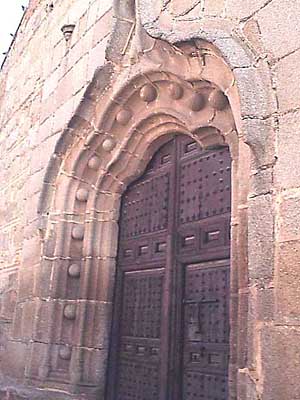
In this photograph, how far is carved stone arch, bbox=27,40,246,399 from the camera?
349 centimetres

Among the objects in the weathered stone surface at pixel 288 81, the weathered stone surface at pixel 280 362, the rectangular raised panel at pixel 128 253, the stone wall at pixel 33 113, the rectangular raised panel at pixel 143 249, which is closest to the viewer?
the weathered stone surface at pixel 280 362

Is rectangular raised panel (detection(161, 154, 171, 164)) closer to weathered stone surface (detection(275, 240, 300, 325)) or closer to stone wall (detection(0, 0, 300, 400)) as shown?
stone wall (detection(0, 0, 300, 400))

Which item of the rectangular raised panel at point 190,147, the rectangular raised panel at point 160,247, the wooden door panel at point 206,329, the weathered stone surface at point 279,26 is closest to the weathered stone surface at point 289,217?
the weathered stone surface at point 279,26

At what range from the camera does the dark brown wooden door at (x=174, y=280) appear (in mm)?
3062

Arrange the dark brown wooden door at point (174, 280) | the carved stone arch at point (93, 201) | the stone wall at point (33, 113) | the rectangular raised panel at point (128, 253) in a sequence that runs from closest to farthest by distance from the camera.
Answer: the dark brown wooden door at point (174, 280) → the carved stone arch at point (93, 201) → the rectangular raised panel at point (128, 253) → the stone wall at point (33, 113)

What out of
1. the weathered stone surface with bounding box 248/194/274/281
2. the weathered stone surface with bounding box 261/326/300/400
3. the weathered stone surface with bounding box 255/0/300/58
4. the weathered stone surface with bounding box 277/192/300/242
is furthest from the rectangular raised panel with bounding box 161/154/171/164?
the weathered stone surface with bounding box 261/326/300/400

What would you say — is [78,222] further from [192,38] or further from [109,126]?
[192,38]

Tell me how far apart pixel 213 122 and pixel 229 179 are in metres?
0.34

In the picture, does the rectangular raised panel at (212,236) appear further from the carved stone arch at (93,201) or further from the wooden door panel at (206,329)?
the carved stone arch at (93,201)

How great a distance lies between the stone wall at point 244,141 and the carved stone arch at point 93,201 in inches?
3.2

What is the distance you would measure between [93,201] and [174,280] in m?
1.12

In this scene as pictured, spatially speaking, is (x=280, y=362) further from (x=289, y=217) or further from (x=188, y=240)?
(x=188, y=240)

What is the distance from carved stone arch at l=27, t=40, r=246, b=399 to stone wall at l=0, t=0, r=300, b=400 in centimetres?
8

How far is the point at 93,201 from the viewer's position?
4.24 m
